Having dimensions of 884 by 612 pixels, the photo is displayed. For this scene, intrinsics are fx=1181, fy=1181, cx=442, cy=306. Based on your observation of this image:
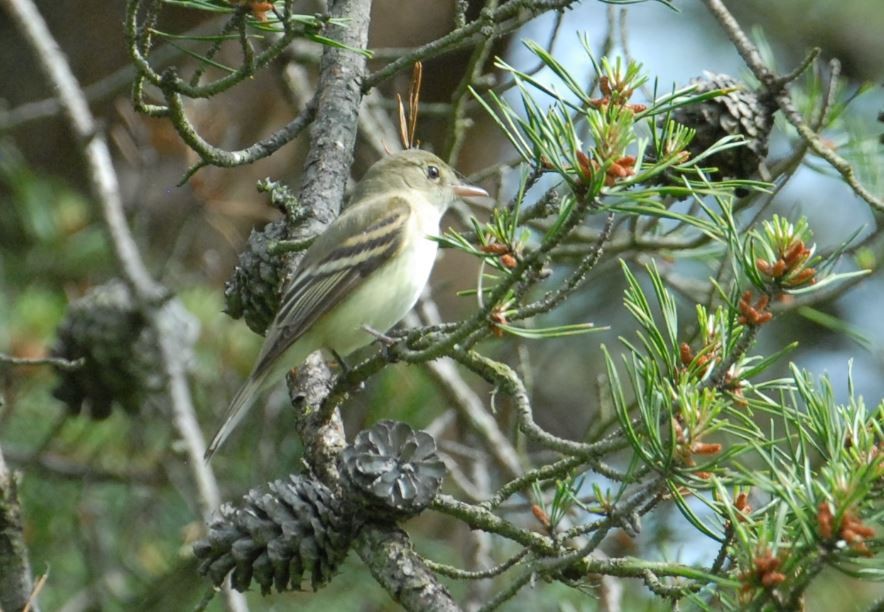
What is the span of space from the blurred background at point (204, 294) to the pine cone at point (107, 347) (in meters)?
0.12

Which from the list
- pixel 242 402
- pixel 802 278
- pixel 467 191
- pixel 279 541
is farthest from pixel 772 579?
pixel 467 191

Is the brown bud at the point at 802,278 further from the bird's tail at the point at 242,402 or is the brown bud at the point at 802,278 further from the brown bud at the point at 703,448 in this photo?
the bird's tail at the point at 242,402

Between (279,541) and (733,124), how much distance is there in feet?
4.77

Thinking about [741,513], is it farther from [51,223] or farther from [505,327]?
[51,223]

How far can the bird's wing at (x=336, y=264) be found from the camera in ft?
9.52

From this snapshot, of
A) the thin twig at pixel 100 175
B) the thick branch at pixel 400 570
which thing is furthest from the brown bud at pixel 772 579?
the thin twig at pixel 100 175

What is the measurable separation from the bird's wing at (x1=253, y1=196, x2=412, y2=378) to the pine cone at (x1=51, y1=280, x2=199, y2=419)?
3.07ft

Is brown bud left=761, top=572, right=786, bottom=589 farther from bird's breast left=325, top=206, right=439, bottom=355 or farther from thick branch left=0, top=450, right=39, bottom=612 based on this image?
bird's breast left=325, top=206, right=439, bottom=355

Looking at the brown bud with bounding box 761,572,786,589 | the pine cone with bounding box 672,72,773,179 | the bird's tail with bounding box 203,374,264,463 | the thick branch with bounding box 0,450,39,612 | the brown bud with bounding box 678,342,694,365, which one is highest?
the bird's tail with bounding box 203,374,264,463

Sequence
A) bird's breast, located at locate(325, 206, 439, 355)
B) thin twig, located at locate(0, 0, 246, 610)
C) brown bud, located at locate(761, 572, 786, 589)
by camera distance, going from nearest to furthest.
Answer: brown bud, located at locate(761, 572, 786, 589), bird's breast, located at locate(325, 206, 439, 355), thin twig, located at locate(0, 0, 246, 610)

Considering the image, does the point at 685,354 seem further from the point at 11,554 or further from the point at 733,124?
the point at 11,554

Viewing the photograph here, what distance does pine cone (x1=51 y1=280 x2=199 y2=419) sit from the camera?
3.95m

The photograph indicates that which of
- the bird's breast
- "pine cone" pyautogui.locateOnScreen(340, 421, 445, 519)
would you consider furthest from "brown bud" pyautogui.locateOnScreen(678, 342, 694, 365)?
the bird's breast

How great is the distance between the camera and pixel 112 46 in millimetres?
5574
